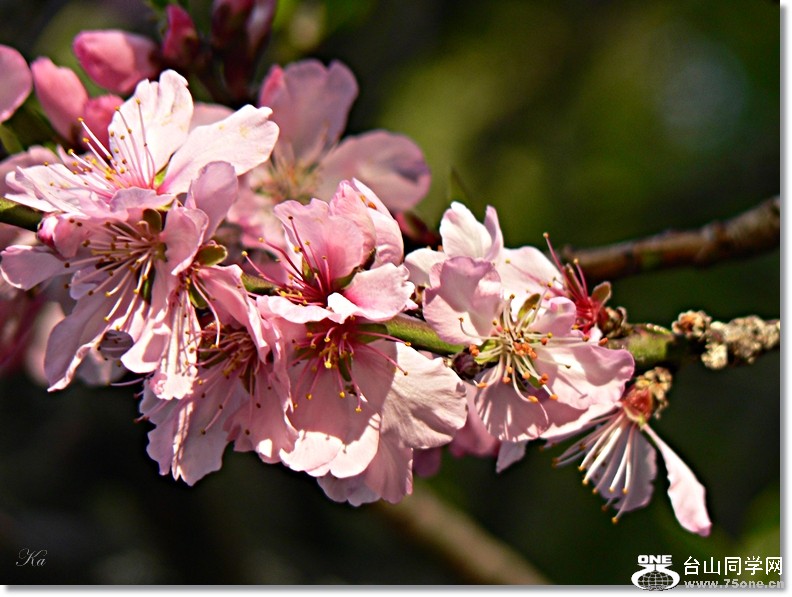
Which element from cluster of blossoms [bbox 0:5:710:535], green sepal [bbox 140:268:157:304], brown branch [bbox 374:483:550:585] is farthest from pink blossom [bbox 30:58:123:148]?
brown branch [bbox 374:483:550:585]

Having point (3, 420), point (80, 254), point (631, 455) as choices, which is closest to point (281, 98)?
point (80, 254)

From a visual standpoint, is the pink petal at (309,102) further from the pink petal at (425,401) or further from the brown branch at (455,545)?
the brown branch at (455,545)

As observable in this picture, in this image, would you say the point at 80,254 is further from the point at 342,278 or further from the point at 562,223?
the point at 562,223

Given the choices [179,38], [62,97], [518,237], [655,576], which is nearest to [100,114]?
[62,97]

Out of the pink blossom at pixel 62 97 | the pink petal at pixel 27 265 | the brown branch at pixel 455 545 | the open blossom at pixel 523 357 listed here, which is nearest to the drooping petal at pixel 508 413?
the open blossom at pixel 523 357
